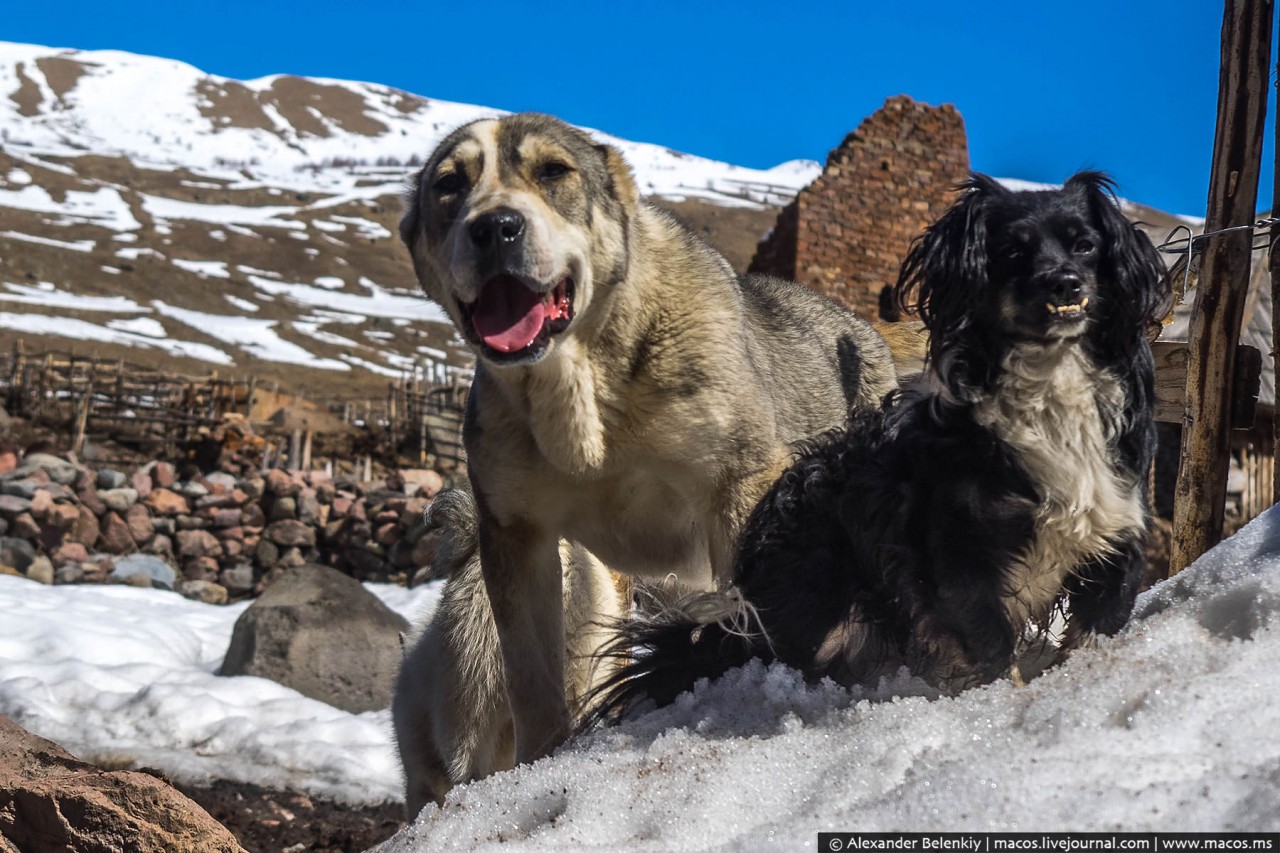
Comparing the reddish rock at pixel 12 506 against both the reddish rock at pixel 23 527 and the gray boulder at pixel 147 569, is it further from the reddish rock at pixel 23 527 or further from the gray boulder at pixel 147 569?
the gray boulder at pixel 147 569

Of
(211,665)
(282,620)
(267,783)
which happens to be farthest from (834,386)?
(211,665)

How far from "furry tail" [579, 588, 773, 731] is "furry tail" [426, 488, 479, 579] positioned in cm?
146

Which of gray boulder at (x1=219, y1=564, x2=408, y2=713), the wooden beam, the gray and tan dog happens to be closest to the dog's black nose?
the gray and tan dog

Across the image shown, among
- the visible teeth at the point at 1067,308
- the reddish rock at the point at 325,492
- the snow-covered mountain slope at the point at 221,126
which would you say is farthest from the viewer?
the snow-covered mountain slope at the point at 221,126

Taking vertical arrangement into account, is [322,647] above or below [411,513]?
below

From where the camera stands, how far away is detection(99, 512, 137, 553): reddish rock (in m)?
15.5

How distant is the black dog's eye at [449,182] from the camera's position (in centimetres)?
352

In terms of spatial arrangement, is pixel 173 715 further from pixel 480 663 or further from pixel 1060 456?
pixel 1060 456

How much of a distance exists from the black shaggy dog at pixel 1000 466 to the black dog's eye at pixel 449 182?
1535mm

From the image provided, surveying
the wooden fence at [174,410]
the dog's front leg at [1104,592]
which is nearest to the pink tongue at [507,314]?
the dog's front leg at [1104,592]

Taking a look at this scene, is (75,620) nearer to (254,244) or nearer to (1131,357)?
(1131,357)

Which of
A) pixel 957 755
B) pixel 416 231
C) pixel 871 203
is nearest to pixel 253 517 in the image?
pixel 871 203

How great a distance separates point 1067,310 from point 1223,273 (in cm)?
274

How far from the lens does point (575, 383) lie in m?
3.36
